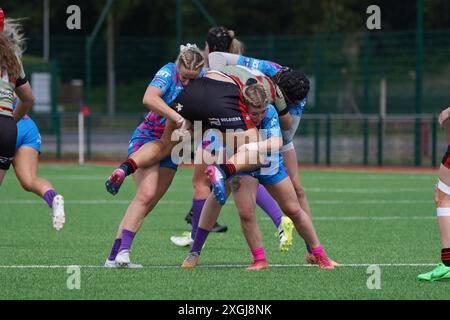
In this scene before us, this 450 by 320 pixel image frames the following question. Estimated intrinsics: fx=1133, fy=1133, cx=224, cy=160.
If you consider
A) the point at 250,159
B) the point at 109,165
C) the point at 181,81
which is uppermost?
the point at 181,81

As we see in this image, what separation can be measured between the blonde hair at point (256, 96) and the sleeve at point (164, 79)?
0.84 meters

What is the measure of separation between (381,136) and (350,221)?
42.7 feet

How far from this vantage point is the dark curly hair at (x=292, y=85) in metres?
9.28

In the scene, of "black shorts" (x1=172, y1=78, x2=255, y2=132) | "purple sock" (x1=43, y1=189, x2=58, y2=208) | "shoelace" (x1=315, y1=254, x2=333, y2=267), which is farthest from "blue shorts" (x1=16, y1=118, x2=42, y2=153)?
"shoelace" (x1=315, y1=254, x2=333, y2=267)

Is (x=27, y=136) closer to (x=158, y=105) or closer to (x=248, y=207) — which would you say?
(x=158, y=105)

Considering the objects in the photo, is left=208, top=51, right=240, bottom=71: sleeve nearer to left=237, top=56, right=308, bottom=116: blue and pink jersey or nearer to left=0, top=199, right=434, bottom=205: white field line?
left=237, top=56, right=308, bottom=116: blue and pink jersey

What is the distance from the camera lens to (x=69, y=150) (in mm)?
30500

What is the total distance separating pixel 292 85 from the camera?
366 inches

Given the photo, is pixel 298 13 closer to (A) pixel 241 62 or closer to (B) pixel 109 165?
(B) pixel 109 165

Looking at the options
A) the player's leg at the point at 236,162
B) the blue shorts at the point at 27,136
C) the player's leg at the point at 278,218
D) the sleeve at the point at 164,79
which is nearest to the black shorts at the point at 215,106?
the player's leg at the point at 236,162

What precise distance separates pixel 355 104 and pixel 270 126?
2232 centimetres

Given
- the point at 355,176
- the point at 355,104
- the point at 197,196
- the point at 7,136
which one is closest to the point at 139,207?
the point at 7,136

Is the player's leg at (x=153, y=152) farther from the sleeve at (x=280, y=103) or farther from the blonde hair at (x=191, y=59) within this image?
the sleeve at (x=280, y=103)
